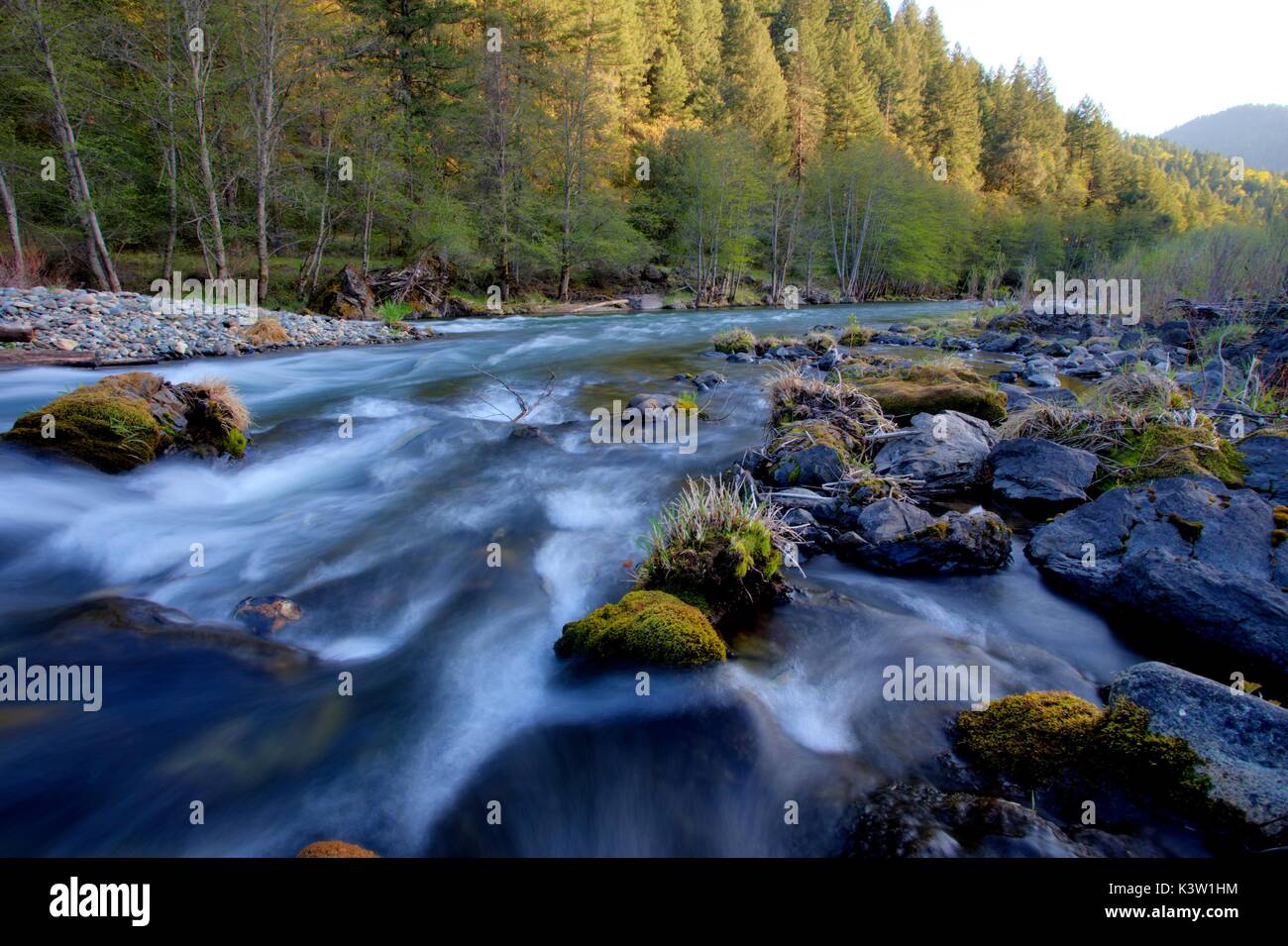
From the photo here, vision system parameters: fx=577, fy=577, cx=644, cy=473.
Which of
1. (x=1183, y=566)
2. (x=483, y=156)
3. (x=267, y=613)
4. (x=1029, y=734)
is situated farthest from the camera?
(x=483, y=156)

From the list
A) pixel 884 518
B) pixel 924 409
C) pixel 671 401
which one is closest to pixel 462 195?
pixel 671 401

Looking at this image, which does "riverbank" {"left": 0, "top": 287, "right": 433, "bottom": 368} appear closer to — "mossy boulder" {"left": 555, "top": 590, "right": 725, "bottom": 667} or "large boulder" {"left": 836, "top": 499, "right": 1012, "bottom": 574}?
"mossy boulder" {"left": 555, "top": 590, "right": 725, "bottom": 667}

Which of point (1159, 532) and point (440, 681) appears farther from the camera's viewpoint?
point (1159, 532)

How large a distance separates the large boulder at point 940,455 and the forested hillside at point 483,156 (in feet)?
56.7

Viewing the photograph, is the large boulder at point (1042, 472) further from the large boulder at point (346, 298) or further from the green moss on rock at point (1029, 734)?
the large boulder at point (346, 298)

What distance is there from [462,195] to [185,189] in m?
12.0

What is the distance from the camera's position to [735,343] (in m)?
16.2

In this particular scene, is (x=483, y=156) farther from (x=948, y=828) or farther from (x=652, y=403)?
(x=948, y=828)

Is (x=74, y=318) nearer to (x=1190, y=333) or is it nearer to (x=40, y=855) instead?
(x=40, y=855)

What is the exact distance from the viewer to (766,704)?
11.2ft

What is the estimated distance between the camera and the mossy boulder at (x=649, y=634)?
140 inches

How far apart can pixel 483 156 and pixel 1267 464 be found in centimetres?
2957

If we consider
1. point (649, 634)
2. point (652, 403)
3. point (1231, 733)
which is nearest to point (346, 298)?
point (652, 403)

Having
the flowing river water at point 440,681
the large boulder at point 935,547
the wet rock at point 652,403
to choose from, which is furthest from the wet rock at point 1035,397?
the wet rock at point 652,403
